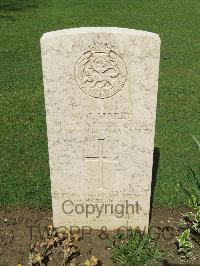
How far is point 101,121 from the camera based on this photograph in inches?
159

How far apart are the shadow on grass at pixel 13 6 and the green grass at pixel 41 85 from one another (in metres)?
0.03

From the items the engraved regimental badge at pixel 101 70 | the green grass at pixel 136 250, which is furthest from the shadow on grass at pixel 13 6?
the green grass at pixel 136 250

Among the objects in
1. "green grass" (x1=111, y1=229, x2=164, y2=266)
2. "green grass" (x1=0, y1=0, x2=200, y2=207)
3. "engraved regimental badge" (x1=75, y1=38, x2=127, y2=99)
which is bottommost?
"green grass" (x1=111, y1=229, x2=164, y2=266)

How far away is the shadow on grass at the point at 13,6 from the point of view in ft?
48.4

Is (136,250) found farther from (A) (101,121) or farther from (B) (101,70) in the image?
(B) (101,70)

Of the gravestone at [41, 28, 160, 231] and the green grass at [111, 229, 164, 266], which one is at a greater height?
the gravestone at [41, 28, 160, 231]

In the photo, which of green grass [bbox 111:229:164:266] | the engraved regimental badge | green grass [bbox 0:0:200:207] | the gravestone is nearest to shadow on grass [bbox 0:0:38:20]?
A: green grass [bbox 0:0:200:207]

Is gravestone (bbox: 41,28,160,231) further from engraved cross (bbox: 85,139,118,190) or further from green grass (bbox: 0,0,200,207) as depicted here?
green grass (bbox: 0,0,200,207)

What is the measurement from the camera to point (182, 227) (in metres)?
4.73

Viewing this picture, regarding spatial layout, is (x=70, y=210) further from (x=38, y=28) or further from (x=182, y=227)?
(x=38, y=28)

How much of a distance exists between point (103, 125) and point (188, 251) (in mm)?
1570

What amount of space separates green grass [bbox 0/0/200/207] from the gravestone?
0.84 m

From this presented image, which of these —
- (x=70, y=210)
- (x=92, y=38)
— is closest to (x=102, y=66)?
(x=92, y=38)

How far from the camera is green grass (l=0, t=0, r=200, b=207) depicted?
568 centimetres
